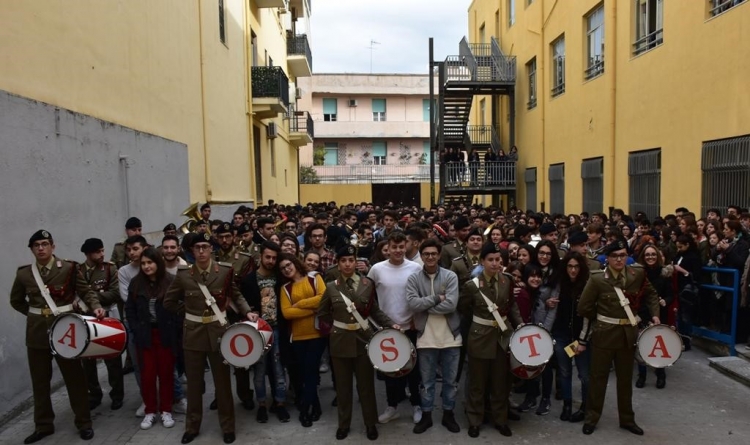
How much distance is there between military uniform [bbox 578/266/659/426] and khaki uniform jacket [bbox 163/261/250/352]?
11.5ft

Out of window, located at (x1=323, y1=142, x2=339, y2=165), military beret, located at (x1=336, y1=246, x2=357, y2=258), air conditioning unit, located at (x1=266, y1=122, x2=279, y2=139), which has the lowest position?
military beret, located at (x1=336, y1=246, x2=357, y2=258)

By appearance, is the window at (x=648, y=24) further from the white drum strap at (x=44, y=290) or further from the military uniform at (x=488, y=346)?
the white drum strap at (x=44, y=290)

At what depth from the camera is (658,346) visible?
231 inches

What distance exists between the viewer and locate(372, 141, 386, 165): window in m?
45.9

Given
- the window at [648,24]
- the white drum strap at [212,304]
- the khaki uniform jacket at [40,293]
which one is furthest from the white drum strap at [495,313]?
the window at [648,24]

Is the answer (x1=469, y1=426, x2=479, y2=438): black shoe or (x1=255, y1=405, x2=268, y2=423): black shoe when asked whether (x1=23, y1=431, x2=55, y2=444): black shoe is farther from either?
(x1=469, y1=426, x2=479, y2=438): black shoe

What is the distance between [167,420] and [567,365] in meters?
4.12

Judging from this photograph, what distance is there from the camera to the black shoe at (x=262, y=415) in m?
6.35

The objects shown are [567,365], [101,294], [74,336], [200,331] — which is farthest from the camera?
[101,294]

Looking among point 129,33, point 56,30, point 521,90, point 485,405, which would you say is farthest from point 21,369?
point 521,90

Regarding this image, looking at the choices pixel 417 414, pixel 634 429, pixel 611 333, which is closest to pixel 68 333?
pixel 417 414

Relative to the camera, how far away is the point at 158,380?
6.60 m

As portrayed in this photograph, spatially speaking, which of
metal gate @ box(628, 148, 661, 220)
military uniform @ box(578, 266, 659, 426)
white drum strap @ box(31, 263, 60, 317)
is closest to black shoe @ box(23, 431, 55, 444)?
white drum strap @ box(31, 263, 60, 317)

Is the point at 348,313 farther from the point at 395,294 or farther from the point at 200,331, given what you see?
the point at 200,331
